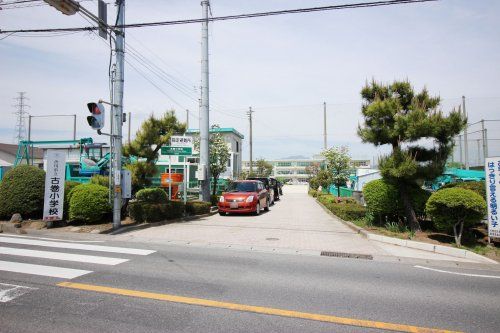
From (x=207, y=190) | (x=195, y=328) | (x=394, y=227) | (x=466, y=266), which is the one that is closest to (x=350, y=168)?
(x=207, y=190)

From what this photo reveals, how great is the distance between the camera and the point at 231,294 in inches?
199

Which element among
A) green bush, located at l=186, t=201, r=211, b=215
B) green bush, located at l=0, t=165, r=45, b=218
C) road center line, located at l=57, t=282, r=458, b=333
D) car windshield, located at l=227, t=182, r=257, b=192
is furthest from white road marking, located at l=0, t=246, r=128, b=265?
car windshield, located at l=227, t=182, r=257, b=192

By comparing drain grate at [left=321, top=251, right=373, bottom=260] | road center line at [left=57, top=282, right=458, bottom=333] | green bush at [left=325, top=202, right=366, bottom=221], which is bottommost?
drain grate at [left=321, top=251, right=373, bottom=260]

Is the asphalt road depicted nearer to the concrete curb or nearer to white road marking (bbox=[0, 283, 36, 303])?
white road marking (bbox=[0, 283, 36, 303])

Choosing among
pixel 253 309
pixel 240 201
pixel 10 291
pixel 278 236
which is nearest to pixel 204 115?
pixel 240 201

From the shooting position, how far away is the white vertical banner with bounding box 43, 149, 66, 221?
35.6 feet

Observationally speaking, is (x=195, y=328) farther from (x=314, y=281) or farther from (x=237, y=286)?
(x=314, y=281)

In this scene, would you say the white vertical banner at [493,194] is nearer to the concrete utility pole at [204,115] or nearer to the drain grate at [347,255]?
the drain grate at [347,255]

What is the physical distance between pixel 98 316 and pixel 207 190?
13.7 m

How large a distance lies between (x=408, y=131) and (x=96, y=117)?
9.54 meters

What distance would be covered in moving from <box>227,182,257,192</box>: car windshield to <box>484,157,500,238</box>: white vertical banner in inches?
411

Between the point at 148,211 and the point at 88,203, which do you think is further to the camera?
the point at 148,211

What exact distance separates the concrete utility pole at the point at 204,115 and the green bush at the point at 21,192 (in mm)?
7424

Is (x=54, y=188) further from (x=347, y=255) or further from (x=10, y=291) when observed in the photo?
(x=347, y=255)
